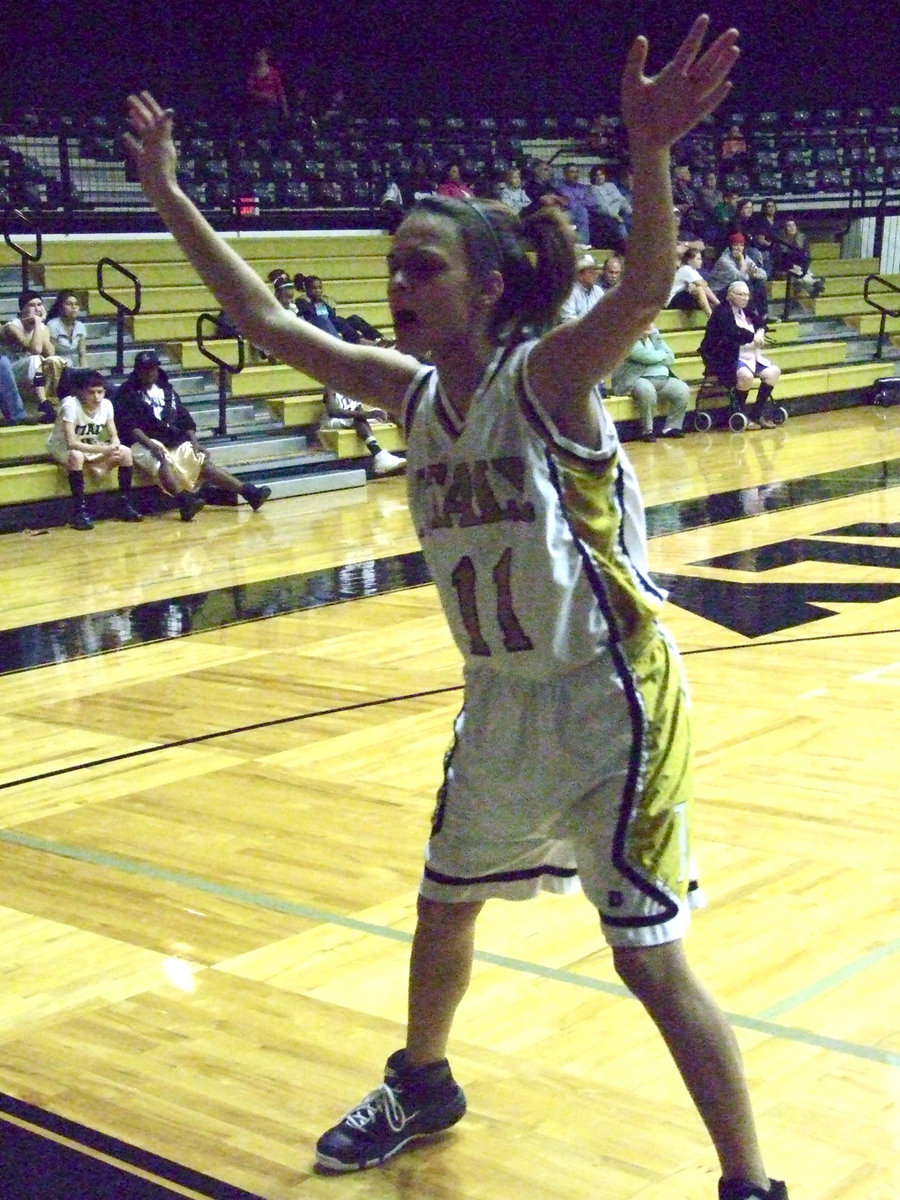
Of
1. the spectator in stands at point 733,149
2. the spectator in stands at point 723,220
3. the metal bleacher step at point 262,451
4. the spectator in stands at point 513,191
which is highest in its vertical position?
the spectator in stands at point 733,149

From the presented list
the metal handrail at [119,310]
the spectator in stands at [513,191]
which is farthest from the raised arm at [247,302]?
the spectator in stands at [513,191]

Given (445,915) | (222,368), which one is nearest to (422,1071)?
(445,915)

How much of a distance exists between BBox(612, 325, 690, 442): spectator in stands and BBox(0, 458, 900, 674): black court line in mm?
4119

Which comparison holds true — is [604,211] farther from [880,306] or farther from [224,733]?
[224,733]

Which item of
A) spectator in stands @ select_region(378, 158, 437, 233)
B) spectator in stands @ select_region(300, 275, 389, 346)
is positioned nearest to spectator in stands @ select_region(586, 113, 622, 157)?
spectator in stands @ select_region(378, 158, 437, 233)

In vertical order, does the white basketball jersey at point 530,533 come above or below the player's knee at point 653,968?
above

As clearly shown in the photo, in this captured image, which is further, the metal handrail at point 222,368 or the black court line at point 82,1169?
the metal handrail at point 222,368

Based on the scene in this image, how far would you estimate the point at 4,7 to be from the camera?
1605cm

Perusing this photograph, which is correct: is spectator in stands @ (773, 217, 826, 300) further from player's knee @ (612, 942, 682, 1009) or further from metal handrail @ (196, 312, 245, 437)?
player's knee @ (612, 942, 682, 1009)

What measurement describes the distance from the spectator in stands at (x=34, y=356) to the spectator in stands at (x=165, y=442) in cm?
69

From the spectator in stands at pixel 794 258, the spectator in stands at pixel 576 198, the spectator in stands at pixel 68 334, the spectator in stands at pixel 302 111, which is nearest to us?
the spectator in stands at pixel 68 334

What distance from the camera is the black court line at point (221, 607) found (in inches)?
259

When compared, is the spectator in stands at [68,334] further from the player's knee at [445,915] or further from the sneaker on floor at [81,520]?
the player's knee at [445,915]

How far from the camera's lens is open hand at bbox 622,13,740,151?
6.48 feet
